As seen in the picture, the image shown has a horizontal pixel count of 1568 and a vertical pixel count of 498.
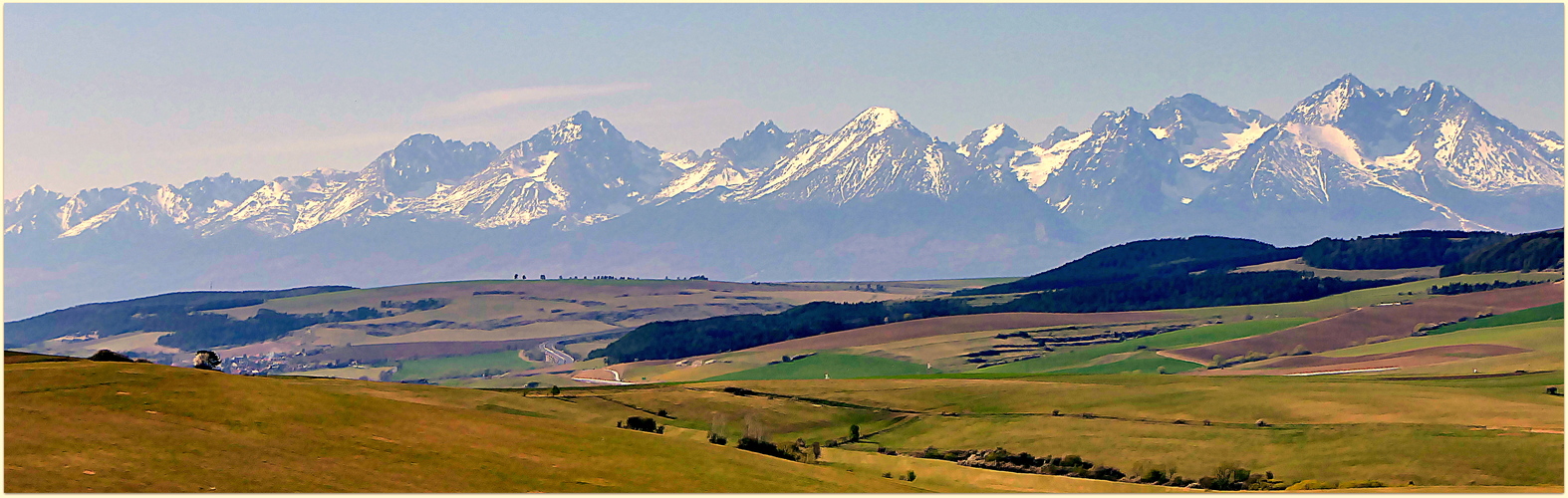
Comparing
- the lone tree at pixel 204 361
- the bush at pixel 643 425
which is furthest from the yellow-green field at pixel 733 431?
the lone tree at pixel 204 361

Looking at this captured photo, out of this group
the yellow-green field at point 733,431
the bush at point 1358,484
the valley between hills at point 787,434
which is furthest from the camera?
the bush at point 1358,484

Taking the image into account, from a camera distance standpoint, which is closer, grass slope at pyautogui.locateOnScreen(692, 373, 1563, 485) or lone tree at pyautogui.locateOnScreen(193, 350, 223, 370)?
lone tree at pyautogui.locateOnScreen(193, 350, 223, 370)

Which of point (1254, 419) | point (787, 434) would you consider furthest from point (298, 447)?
point (1254, 419)

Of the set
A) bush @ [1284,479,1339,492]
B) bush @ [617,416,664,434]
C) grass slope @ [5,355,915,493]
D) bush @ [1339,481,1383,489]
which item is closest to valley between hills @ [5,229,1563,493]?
grass slope @ [5,355,915,493]

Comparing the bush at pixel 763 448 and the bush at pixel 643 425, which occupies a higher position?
the bush at pixel 643 425

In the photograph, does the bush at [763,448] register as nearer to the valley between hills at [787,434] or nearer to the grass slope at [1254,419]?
the valley between hills at [787,434]

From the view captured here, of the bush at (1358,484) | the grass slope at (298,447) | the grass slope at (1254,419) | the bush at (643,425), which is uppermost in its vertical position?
the grass slope at (298,447)

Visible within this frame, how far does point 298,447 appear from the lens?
76.3m

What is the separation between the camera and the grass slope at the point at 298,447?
226 ft

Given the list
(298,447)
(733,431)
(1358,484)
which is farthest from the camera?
(733,431)

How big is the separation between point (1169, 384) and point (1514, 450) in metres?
65.9

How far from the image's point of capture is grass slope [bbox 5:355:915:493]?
68.8 metres

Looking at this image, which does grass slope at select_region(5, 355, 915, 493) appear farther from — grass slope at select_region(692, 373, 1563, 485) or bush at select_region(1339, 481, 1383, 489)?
grass slope at select_region(692, 373, 1563, 485)

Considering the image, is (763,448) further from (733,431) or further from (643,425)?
(733,431)
